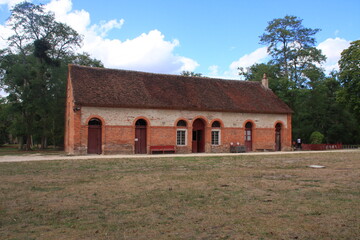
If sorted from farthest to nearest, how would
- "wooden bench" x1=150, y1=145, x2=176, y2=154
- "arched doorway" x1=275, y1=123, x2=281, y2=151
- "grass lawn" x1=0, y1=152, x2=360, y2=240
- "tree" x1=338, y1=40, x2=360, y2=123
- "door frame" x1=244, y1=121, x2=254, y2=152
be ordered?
"tree" x1=338, y1=40, x2=360, y2=123 → "arched doorway" x1=275, y1=123, x2=281, y2=151 → "door frame" x1=244, y1=121, x2=254, y2=152 → "wooden bench" x1=150, y1=145, x2=176, y2=154 → "grass lawn" x1=0, y1=152, x2=360, y2=240

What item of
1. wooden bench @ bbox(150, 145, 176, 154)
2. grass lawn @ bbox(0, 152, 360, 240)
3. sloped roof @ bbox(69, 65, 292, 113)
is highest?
sloped roof @ bbox(69, 65, 292, 113)

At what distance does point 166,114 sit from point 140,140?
295 centimetres

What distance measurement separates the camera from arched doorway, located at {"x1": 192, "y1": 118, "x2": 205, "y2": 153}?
28078 millimetres

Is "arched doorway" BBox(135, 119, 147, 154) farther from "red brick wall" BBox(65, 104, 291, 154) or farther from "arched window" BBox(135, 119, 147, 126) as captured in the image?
"red brick wall" BBox(65, 104, 291, 154)

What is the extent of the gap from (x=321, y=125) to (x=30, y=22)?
34.7m

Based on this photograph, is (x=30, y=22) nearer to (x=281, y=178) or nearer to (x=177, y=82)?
(x=177, y=82)

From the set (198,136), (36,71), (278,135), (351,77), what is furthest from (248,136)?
(36,71)

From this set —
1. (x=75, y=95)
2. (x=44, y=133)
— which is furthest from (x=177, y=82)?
(x=44, y=133)

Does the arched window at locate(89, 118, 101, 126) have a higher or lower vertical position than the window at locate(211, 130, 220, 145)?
higher

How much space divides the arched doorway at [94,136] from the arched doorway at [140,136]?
2.85 meters

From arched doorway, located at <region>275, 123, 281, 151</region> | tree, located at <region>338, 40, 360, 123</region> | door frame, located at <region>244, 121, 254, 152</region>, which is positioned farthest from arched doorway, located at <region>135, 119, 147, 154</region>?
tree, located at <region>338, 40, 360, 123</region>

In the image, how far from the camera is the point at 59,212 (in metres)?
6.70

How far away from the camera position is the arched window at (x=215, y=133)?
2811 centimetres

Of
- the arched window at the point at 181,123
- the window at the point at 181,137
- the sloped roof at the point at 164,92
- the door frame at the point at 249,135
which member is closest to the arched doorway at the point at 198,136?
the arched window at the point at 181,123
